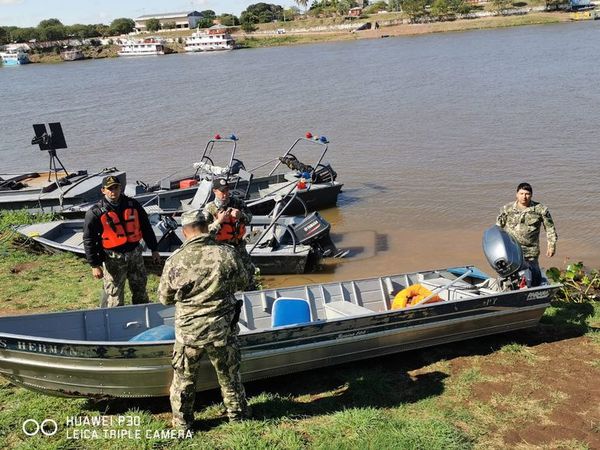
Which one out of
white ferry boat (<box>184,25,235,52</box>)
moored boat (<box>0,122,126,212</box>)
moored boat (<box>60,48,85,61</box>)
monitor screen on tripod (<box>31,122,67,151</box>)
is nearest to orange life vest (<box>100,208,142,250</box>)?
moored boat (<box>0,122,126,212</box>)

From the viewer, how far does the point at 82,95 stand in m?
40.8

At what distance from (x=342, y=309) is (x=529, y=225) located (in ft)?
7.53

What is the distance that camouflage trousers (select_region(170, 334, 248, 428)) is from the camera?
14.8ft

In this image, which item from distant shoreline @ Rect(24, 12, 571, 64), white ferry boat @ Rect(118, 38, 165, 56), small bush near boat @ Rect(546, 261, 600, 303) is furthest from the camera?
white ferry boat @ Rect(118, 38, 165, 56)

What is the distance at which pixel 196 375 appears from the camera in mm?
4629

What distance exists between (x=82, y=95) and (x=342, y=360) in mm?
39280

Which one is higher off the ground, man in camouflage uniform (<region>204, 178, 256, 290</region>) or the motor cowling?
man in camouflage uniform (<region>204, 178, 256, 290</region>)

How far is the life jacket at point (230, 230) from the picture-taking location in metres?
6.23

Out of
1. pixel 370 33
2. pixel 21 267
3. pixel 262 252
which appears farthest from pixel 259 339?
pixel 370 33

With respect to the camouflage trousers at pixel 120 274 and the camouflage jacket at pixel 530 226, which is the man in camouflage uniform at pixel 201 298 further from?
the camouflage jacket at pixel 530 226

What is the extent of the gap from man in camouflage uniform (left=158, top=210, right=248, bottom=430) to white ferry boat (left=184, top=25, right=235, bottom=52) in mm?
82220

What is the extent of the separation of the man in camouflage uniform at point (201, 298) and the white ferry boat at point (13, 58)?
304ft

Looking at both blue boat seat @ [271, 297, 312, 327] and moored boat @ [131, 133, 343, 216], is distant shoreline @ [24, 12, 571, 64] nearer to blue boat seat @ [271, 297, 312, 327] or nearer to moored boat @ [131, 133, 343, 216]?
moored boat @ [131, 133, 343, 216]
